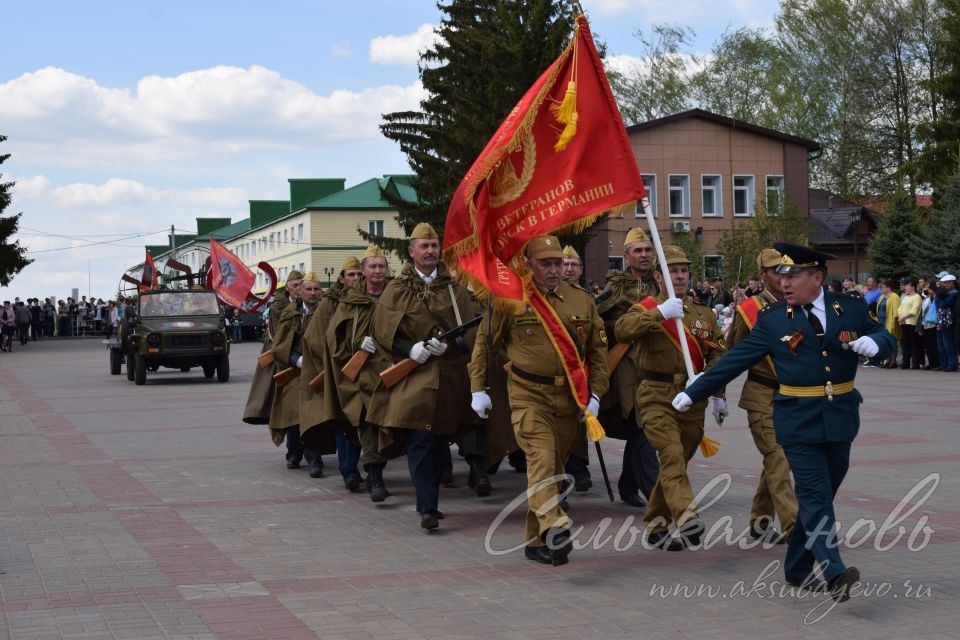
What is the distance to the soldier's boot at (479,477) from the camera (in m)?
10.5

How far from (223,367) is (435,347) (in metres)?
18.5

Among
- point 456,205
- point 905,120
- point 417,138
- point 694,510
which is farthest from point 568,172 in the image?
point 905,120

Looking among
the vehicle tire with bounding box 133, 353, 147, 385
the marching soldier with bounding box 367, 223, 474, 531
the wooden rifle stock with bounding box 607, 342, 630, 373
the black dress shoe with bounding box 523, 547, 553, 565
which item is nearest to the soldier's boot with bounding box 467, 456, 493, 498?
the marching soldier with bounding box 367, 223, 474, 531

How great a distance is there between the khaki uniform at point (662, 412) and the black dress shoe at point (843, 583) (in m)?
1.65

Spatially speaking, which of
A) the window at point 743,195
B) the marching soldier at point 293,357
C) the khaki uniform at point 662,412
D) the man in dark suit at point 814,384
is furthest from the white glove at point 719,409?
the window at point 743,195

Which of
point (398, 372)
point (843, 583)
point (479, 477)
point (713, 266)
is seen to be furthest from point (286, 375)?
point (713, 266)

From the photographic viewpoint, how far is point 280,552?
26.9 feet

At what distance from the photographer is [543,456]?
25.4 ft

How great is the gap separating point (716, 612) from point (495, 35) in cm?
3538

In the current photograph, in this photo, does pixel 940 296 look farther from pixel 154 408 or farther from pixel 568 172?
pixel 568 172

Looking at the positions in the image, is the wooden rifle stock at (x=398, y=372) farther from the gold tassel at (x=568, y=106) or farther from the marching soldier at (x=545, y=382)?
the gold tassel at (x=568, y=106)

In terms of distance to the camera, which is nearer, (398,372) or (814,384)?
(814,384)

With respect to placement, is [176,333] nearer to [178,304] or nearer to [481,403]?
[178,304]

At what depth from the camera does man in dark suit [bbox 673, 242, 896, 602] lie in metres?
6.42
